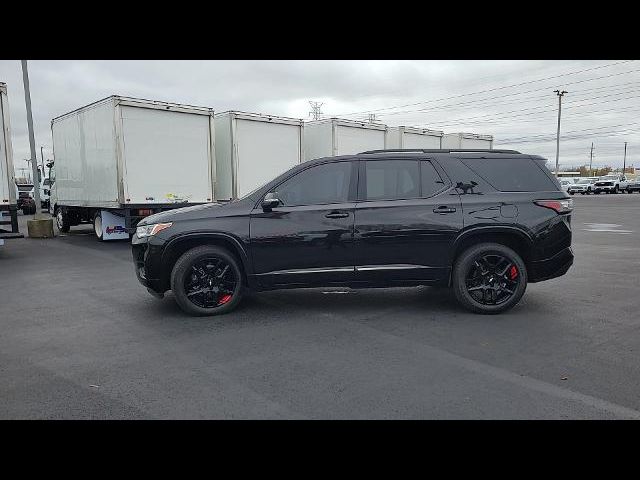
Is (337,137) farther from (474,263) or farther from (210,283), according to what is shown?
(210,283)

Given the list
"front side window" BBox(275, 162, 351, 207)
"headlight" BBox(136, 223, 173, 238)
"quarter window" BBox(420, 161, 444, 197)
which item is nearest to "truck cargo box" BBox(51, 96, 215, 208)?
"headlight" BBox(136, 223, 173, 238)

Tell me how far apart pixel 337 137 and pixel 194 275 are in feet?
33.9

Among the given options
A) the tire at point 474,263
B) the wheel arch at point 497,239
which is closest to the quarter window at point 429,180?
the wheel arch at point 497,239

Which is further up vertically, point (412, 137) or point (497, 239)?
point (412, 137)

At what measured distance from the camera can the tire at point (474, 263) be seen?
5.72 metres

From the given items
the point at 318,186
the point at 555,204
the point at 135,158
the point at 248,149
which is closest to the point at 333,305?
the point at 318,186

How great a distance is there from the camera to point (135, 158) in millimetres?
11797

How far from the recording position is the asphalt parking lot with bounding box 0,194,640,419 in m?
3.35

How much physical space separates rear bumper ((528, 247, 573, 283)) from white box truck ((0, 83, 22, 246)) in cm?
1037

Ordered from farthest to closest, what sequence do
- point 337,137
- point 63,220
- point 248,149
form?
point 63,220
point 337,137
point 248,149

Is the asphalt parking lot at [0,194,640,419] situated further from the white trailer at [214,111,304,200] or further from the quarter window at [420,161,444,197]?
the white trailer at [214,111,304,200]

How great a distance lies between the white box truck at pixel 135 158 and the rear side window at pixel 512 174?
8.65 m

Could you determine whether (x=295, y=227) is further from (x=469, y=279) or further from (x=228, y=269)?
(x=469, y=279)

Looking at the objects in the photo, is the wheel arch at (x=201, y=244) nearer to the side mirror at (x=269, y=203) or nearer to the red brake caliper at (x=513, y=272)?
the side mirror at (x=269, y=203)
